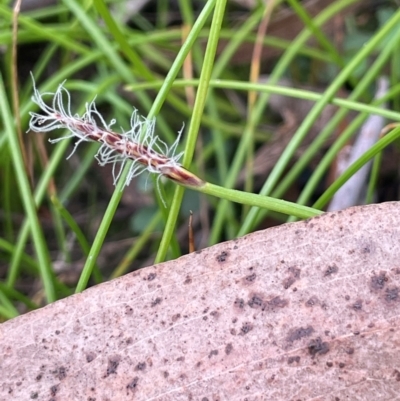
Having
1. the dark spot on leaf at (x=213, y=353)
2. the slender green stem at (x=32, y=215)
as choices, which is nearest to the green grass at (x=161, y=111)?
the slender green stem at (x=32, y=215)

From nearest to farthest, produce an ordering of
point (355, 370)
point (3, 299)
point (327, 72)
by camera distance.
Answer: point (355, 370) < point (3, 299) < point (327, 72)

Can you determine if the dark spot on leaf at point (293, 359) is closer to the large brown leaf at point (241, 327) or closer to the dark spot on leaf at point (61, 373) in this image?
the large brown leaf at point (241, 327)

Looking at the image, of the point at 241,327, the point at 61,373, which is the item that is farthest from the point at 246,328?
the point at 61,373

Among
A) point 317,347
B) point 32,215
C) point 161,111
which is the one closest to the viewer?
point 317,347

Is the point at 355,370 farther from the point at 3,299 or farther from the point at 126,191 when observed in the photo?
the point at 126,191

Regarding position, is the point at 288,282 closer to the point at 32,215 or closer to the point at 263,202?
the point at 263,202

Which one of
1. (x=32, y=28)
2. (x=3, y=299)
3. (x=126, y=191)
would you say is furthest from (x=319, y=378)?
(x=126, y=191)
